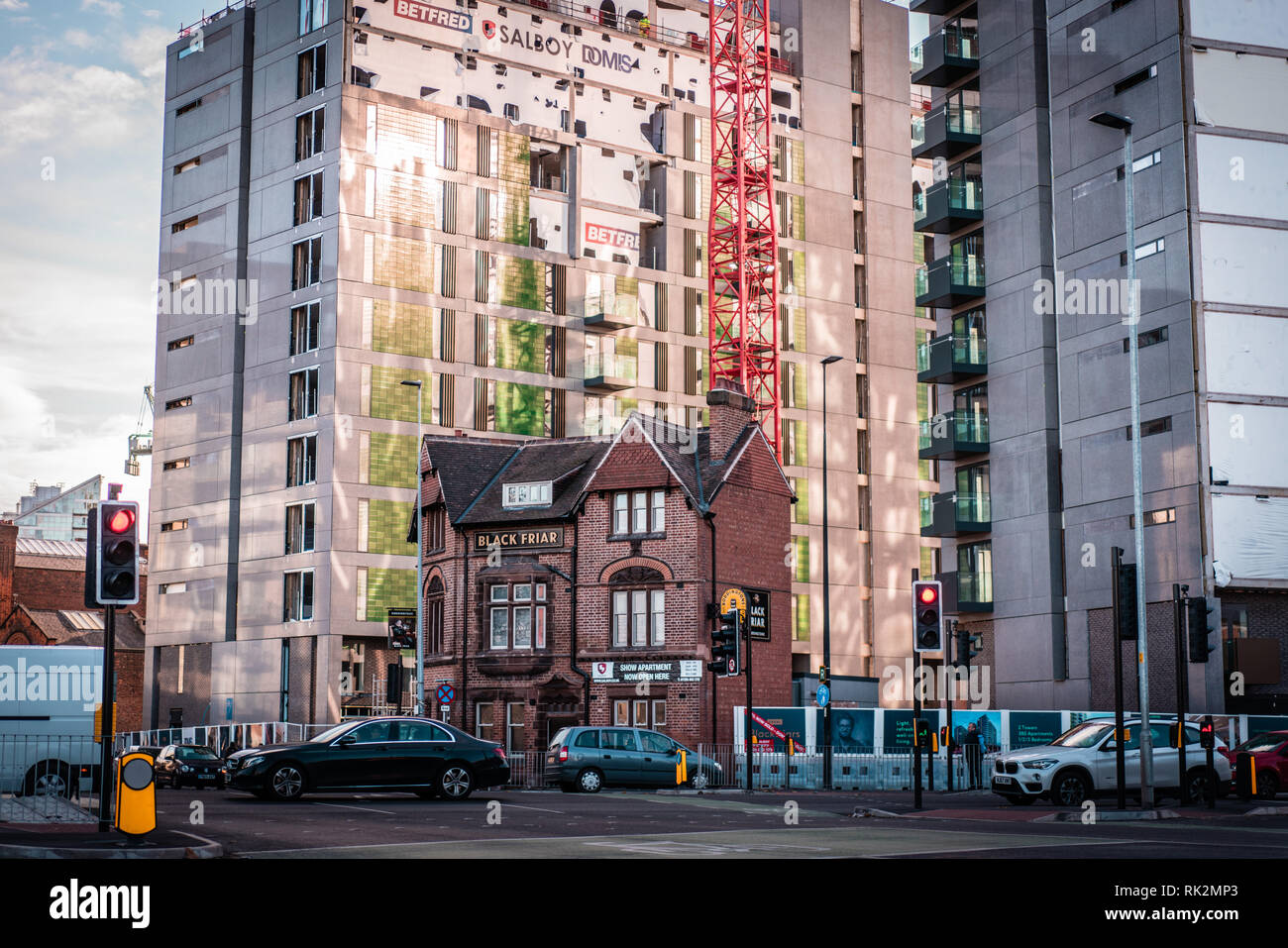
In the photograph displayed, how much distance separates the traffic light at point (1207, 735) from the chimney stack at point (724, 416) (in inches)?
803

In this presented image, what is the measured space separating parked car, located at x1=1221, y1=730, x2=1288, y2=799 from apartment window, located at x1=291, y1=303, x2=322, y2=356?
4650 cm

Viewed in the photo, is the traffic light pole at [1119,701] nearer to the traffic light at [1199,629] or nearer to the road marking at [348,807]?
the traffic light at [1199,629]

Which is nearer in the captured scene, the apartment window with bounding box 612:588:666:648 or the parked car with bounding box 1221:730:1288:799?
the parked car with bounding box 1221:730:1288:799

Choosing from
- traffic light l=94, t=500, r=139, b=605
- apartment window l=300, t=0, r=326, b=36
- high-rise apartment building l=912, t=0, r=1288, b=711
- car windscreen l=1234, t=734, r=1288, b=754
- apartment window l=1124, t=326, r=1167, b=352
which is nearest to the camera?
traffic light l=94, t=500, r=139, b=605

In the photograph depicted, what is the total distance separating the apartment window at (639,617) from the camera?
46.4 m

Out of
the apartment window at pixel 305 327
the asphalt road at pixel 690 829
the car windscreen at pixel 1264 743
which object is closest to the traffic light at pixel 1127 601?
the asphalt road at pixel 690 829

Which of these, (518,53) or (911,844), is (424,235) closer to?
(518,53)

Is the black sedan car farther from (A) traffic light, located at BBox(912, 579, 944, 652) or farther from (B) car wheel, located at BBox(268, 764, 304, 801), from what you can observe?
(A) traffic light, located at BBox(912, 579, 944, 652)

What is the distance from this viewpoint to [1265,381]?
4569 centimetres

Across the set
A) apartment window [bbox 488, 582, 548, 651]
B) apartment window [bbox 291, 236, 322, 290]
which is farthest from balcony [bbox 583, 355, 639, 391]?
apartment window [bbox 488, 582, 548, 651]

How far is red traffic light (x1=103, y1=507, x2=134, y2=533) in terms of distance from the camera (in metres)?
17.3

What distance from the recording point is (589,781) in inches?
1353
